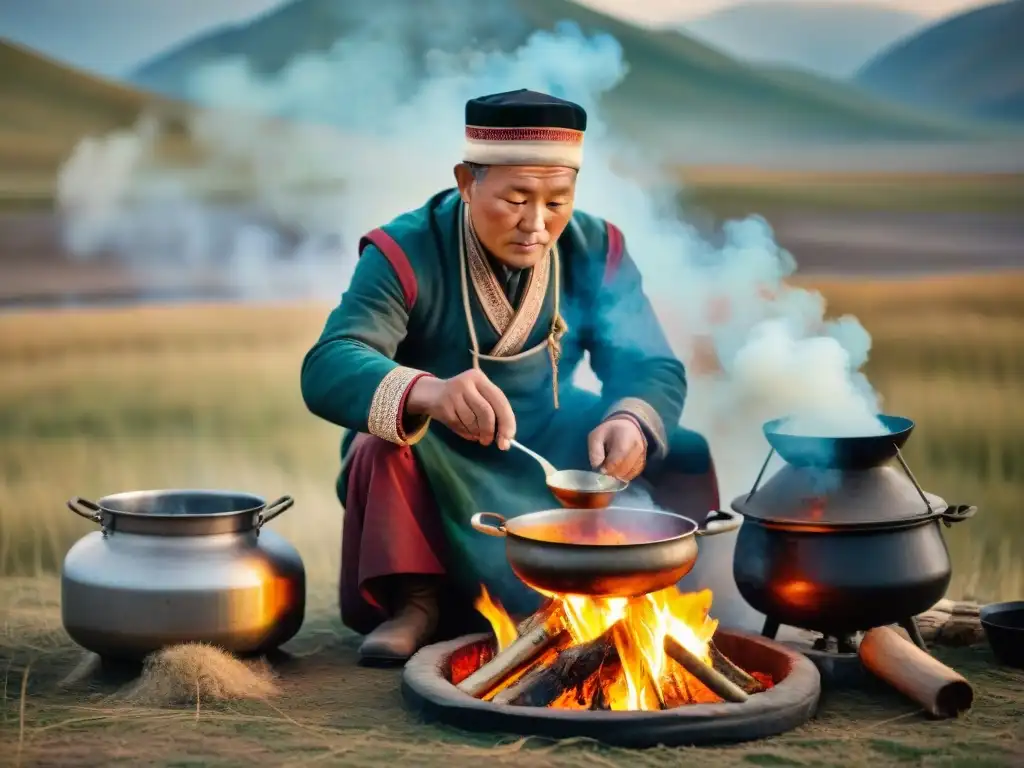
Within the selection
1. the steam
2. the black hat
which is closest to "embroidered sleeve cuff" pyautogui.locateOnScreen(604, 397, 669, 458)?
the black hat

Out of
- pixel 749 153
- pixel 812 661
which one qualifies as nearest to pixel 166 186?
Answer: pixel 749 153

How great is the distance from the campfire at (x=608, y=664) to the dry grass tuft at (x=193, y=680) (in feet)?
1.99

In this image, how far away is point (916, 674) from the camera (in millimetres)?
3654

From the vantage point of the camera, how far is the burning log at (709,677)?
3408mm

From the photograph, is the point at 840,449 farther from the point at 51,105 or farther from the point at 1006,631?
the point at 51,105

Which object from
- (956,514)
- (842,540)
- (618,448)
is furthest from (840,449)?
(618,448)

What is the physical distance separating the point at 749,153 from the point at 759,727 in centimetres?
1021

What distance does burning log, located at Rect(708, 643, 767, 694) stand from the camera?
3.67 meters

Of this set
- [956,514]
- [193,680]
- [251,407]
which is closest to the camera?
[193,680]

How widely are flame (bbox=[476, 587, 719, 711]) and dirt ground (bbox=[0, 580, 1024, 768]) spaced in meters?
0.24

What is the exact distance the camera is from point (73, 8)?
11.5 meters

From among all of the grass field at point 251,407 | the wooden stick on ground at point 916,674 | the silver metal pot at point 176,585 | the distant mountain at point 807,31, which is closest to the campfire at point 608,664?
the wooden stick on ground at point 916,674

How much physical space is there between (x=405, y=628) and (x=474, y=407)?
926mm

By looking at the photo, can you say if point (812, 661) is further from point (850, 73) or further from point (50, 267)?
point (850, 73)
